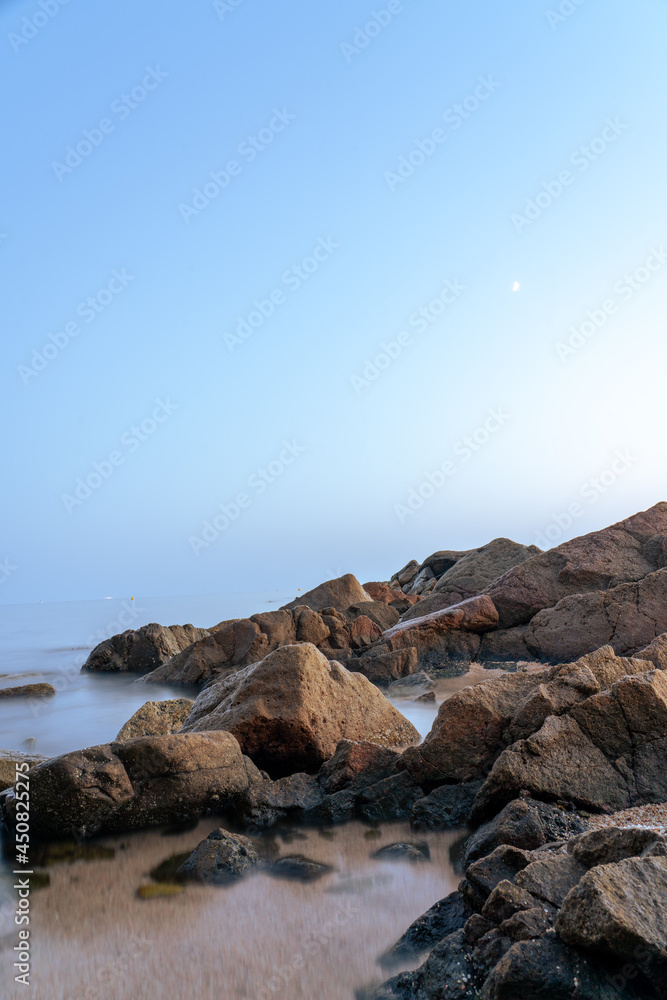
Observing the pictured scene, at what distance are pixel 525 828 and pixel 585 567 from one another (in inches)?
366

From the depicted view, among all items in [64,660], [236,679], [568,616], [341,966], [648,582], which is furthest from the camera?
[64,660]

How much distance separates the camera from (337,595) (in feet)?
61.7

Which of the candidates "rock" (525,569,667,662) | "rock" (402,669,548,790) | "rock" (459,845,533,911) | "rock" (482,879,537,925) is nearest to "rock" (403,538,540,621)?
"rock" (525,569,667,662)

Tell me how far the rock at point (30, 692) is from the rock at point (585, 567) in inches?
446

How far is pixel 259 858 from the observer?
500 cm

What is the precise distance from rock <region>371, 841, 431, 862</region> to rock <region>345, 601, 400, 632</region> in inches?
462

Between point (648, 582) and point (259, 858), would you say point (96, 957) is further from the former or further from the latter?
point (648, 582)

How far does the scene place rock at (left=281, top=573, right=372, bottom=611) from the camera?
1862cm

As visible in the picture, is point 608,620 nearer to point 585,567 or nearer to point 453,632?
point 585,567

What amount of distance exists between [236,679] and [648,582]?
6.83 meters

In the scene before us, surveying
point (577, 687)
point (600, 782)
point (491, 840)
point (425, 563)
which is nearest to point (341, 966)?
point (491, 840)

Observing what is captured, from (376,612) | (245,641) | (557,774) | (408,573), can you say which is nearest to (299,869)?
(557,774)

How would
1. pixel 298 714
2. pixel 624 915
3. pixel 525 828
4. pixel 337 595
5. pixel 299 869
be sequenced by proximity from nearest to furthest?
pixel 624 915 < pixel 525 828 < pixel 299 869 < pixel 298 714 < pixel 337 595

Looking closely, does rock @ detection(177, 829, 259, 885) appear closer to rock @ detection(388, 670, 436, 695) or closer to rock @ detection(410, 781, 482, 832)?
rock @ detection(410, 781, 482, 832)
